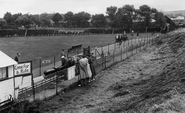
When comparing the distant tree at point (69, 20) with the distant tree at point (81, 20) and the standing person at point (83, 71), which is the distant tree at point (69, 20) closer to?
the distant tree at point (81, 20)

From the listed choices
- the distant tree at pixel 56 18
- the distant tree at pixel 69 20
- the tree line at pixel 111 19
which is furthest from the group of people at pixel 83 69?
the distant tree at pixel 56 18

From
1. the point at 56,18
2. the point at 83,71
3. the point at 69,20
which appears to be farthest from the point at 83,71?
the point at 56,18

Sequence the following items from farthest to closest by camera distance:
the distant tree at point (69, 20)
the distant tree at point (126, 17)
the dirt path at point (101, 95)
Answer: the distant tree at point (69, 20) < the distant tree at point (126, 17) < the dirt path at point (101, 95)

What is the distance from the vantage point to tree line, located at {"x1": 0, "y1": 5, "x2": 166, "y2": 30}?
94.6 m

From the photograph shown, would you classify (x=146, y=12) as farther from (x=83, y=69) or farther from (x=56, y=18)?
(x=83, y=69)

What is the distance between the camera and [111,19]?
363 feet

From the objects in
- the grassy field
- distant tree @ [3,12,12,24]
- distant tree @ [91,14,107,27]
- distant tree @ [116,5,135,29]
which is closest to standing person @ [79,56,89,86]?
the grassy field

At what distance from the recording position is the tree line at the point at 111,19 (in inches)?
3723

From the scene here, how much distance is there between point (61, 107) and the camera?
1178 cm

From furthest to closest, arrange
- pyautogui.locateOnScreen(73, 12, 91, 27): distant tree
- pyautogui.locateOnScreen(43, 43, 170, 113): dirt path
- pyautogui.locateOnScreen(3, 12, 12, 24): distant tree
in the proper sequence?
pyautogui.locateOnScreen(3, 12, 12, 24): distant tree < pyautogui.locateOnScreen(73, 12, 91, 27): distant tree < pyautogui.locateOnScreen(43, 43, 170, 113): dirt path

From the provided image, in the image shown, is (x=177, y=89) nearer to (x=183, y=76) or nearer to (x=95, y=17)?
(x=183, y=76)

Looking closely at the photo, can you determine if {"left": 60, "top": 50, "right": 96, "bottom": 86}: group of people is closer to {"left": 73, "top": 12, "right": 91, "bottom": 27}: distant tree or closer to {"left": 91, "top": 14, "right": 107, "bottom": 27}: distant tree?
{"left": 91, "top": 14, "right": 107, "bottom": 27}: distant tree

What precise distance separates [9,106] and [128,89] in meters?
6.28

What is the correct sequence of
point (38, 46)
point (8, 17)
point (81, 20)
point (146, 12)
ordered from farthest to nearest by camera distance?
point (8, 17) < point (81, 20) < point (146, 12) < point (38, 46)
